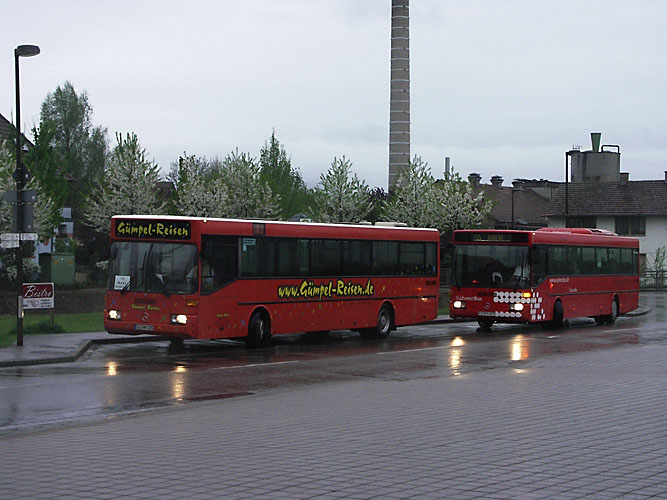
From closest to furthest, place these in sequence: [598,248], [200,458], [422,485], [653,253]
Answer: [422,485], [200,458], [598,248], [653,253]

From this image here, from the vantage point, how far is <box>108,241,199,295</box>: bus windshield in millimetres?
21859

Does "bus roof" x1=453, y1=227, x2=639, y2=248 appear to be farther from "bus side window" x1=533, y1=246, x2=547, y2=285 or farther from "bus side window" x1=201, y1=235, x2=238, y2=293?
"bus side window" x1=201, y1=235, x2=238, y2=293

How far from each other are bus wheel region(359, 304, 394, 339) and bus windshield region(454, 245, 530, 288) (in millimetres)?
3808

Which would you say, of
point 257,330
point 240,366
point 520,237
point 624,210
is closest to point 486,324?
point 520,237

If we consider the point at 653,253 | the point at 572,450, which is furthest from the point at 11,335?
the point at 653,253

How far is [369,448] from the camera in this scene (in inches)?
405

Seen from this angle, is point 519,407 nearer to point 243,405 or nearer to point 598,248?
point 243,405

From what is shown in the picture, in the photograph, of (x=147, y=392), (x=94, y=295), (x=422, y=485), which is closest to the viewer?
(x=422, y=485)

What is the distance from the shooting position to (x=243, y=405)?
1394 centimetres

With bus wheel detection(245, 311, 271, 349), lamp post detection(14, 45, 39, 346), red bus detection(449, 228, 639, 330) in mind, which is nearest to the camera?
lamp post detection(14, 45, 39, 346)

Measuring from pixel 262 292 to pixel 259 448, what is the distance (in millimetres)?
13421

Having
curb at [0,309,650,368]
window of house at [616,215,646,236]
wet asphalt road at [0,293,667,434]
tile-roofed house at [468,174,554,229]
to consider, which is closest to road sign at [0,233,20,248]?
curb at [0,309,650,368]

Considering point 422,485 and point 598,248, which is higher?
point 598,248

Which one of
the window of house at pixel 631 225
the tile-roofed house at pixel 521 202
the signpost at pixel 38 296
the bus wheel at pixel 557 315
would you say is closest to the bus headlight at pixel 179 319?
the signpost at pixel 38 296
